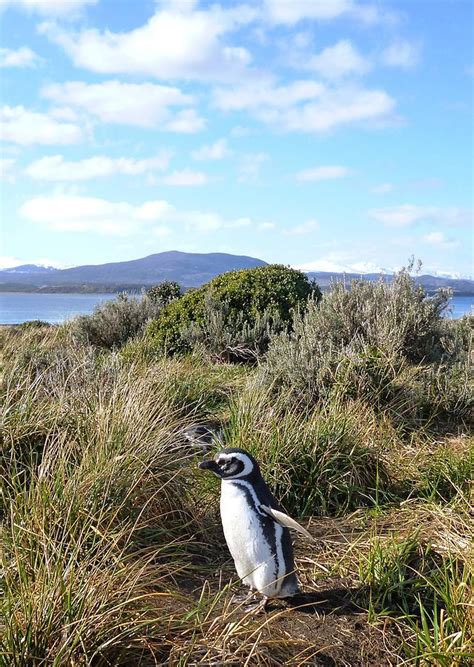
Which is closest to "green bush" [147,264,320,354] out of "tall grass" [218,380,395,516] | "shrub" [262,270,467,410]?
"shrub" [262,270,467,410]

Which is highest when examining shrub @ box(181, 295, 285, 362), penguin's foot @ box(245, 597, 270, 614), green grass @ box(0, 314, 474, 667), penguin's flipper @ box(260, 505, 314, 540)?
shrub @ box(181, 295, 285, 362)

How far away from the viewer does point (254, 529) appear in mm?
3346

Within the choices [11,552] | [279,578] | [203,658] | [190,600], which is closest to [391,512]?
[279,578]

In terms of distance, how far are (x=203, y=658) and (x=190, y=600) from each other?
490mm

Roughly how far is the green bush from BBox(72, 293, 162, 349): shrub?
1.79m

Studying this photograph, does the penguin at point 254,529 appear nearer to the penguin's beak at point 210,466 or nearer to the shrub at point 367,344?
the penguin's beak at point 210,466

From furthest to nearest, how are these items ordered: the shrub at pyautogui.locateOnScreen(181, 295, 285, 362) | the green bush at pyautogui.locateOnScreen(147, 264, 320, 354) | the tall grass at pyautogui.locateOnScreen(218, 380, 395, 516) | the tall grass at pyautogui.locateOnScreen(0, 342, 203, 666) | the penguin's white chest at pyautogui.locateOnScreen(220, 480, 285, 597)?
1. the green bush at pyautogui.locateOnScreen(147, 264, 320, 354)
2. the shrub at pyautogui.locateOnScreen(181, 295, 285, 362)
3. the tall grass at pyautogui.locateOnScreen(218, 380, 395, 516)
4. the penguin's white chest at pyautogui.locateOnScreen(220, 480, 285, 597)
5. the tall grass at pyautogui.locateOnScreen(0, 342, 203, 666)

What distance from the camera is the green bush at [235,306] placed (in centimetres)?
973

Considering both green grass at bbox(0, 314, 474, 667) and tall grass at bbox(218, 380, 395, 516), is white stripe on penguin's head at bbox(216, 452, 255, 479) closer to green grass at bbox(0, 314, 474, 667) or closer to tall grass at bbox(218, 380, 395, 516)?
green grass at bbox(0, 314, 474, 667)

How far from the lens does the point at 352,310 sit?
8602 mm

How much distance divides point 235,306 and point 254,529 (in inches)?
275

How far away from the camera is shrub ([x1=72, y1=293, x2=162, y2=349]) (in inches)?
476

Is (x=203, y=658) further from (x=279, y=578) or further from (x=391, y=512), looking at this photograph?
(x=391, y=512)

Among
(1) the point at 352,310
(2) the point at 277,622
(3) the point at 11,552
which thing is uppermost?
(1) the point at 352,310
